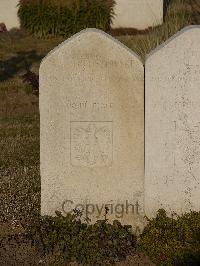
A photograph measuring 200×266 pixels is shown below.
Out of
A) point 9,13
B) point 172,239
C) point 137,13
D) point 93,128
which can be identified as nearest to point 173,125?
point 93,128

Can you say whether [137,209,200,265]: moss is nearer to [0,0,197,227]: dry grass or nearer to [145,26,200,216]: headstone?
[145,26,200,216]: headstone

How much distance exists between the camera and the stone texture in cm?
1958

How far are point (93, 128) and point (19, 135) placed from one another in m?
3.47

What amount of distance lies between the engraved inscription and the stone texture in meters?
14.9

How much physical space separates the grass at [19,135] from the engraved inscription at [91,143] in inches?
31.5

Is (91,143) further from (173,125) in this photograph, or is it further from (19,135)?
(19,135)

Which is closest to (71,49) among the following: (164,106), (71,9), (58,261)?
(164,106)

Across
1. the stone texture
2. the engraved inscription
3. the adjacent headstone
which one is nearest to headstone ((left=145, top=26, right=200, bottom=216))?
the engraved inscription

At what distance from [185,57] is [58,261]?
192cm

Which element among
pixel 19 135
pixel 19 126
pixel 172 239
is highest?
pixel 19 126

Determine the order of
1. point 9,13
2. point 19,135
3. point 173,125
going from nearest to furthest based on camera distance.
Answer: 1. point 173,125
2. point 19,135
3. point 9,13

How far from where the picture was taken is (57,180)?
5406mm

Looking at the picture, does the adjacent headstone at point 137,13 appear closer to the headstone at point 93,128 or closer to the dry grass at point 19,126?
the dry grass at point 19,126

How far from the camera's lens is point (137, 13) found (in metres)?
19.7
